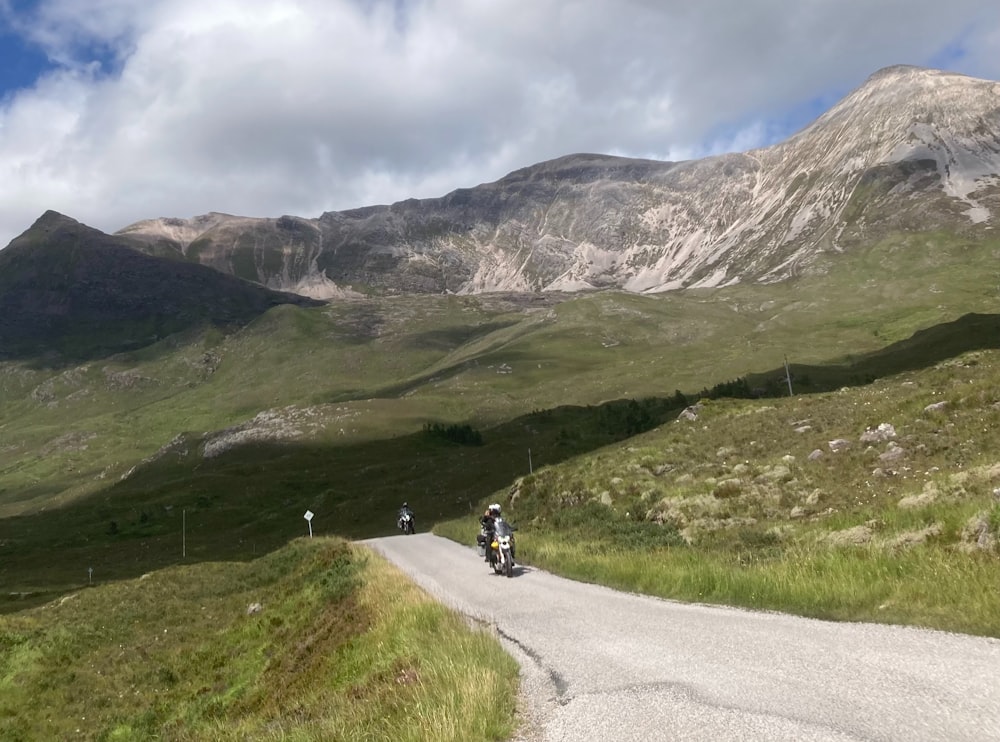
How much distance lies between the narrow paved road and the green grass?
3.44ft

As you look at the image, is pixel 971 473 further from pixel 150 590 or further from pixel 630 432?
pixel 630 432

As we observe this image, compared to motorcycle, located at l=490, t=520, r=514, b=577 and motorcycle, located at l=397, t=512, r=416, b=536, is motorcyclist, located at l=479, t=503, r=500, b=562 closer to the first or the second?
motorcycle, located at l=490, t=520, r=514, b=577

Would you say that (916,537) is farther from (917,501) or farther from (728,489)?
(728,489)

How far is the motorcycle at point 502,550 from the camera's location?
2395 cm

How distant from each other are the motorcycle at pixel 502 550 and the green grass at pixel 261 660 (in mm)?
A: 3392

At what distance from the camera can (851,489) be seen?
23.7 meters

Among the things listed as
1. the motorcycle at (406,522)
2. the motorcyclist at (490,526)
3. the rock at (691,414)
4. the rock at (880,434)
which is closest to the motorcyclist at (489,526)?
the motorcyclist at (490,526)

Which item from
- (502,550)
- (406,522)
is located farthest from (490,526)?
(406,522)

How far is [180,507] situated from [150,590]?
65.6m

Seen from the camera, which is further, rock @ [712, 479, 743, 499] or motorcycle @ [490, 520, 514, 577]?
rock @ [712, 479, 743, 499]

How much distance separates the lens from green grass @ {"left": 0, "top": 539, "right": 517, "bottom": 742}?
9.39 m

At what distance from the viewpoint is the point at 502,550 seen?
79.0 ft

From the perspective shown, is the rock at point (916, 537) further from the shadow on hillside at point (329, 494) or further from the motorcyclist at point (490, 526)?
the shadow on hillside at point (329, 494)

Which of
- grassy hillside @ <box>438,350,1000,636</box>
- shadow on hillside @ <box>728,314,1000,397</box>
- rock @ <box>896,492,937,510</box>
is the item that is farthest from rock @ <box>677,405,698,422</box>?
rock @ <box>896,492,937,510</box>
